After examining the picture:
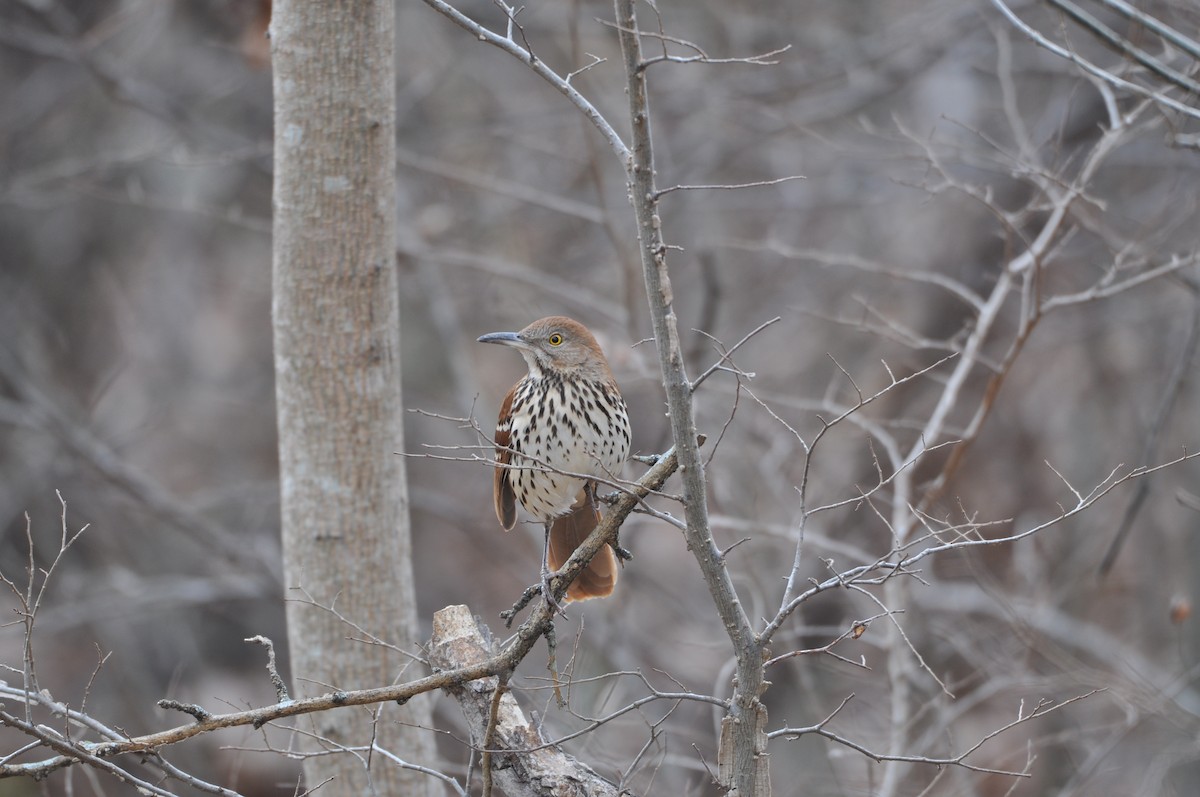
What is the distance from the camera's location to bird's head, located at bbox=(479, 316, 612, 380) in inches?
140

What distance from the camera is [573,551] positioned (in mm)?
3527

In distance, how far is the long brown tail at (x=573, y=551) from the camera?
337 cm

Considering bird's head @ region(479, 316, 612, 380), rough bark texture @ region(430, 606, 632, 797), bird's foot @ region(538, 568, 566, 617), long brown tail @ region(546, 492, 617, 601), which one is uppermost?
bird's head @ region(479, 316, 612, 380)

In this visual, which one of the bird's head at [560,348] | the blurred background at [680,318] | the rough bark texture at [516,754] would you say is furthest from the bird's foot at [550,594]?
the blurred background at [680,318]

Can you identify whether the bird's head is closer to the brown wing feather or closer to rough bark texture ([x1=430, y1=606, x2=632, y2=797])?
the brown wing feather

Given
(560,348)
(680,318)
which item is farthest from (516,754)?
(680,318)

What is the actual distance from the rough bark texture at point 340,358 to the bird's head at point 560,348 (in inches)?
16.7

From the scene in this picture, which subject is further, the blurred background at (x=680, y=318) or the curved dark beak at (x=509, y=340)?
the blurred background at (x=680, y=318)

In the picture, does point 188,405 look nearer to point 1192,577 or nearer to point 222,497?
point 222,497

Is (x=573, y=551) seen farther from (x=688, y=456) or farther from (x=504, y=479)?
(x=688, y=456)

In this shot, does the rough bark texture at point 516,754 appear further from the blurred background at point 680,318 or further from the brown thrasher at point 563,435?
the blurred background at point 680,318

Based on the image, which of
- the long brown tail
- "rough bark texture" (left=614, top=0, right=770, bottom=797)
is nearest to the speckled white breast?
Answer: the long brown tail

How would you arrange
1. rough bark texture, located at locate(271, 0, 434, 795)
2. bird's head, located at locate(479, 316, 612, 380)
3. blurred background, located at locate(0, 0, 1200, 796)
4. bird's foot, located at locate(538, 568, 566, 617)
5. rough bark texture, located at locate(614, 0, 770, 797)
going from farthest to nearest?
1. blurred background, located at locate(0, 0, 1200, 796)
2. bird's head, located at locate(479, 316, 612, 380)
3. rough bark texture, located at locate(271, 0, 434, 795)
4. bird's foot, located at locate(538, 568, 566, 617)
5. rough bark texture, located at locate(614, 0, 770, 797)

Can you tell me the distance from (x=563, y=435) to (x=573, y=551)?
16.2 inches
